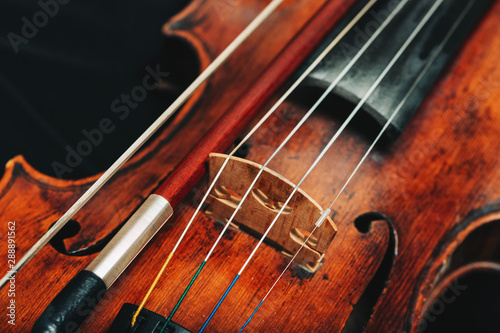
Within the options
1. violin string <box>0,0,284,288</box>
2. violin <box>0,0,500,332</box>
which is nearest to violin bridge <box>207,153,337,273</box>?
violin <box>0,0,500,332</box>

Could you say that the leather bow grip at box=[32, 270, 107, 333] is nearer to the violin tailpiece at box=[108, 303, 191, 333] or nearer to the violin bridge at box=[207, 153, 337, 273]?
the violin tailpiece at box=[108, 303, 191, 333]

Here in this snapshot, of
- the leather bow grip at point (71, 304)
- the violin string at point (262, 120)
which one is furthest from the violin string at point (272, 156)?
the leather bow grip at point (71, 304)

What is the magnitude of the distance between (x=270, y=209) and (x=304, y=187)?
0.16 m

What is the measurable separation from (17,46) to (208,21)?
75cm

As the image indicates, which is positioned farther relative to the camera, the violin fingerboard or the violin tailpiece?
the violin fingerboard

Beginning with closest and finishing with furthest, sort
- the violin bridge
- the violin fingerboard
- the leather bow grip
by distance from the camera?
the leather bow grip
the violin bridge
the violin fingerboard

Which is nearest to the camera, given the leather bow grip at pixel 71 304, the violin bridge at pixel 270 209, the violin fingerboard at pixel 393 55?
the leather bow grip at pixel 71 304

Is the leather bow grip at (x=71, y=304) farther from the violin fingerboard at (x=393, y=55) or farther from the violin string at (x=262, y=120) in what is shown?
the violin fingerboard at (x=393, y=55)

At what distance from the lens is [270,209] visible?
0.74m

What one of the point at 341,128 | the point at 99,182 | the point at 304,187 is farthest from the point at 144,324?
the point at 341,128

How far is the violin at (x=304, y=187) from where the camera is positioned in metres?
0.73

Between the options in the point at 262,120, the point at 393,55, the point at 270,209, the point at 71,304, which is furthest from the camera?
the point at 393,55

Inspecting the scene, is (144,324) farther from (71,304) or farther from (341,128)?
(341,128)

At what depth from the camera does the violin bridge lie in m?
0.71
